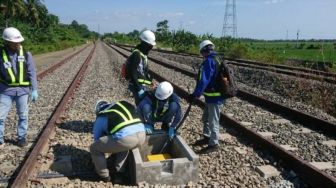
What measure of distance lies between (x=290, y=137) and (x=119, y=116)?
3.76 meters

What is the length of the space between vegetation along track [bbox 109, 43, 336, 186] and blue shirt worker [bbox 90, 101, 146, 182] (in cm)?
228

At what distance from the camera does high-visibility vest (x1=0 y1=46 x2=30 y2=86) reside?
6969 mm

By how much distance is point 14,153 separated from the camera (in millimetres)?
6969

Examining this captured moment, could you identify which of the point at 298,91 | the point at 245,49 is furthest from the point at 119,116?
the point at 245,49

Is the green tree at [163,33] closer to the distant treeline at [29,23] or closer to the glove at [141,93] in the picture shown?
the distant treeline at [29,23]

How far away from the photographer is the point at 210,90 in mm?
6949

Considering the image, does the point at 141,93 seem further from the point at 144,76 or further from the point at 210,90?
the point at 210,90

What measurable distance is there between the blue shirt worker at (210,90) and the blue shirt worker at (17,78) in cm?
272

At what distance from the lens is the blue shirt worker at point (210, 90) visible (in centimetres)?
673

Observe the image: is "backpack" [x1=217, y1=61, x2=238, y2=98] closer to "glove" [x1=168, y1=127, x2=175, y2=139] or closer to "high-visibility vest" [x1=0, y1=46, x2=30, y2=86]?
"glove" [x1=168, y1=127, x2=175, y2=139]

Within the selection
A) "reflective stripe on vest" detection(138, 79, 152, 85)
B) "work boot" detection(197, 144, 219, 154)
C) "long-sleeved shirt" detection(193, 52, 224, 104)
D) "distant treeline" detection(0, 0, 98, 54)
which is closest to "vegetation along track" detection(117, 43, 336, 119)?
"work boot" detection(197, 144, 219, 154)

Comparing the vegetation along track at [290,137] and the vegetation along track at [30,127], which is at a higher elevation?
the vegetation along track at [30,127]

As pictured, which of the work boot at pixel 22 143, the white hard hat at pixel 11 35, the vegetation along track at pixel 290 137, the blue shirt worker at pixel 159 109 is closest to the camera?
the vegetation along track at pixel 290 137

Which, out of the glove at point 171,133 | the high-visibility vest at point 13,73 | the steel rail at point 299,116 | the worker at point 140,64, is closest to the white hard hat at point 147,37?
the worker at point 140,64
